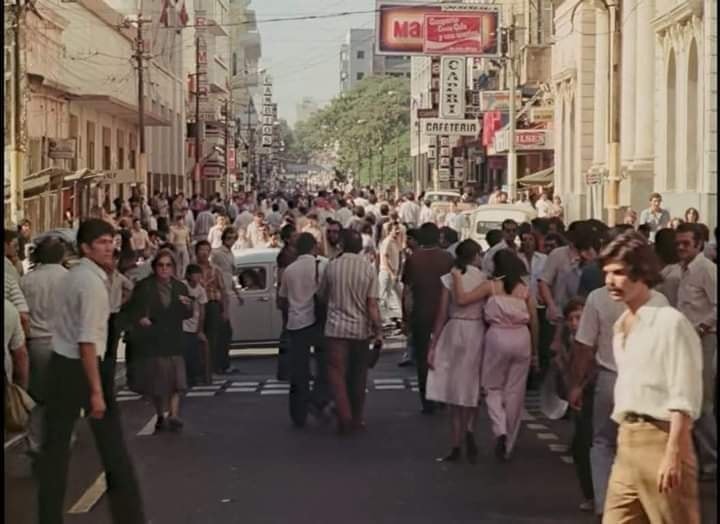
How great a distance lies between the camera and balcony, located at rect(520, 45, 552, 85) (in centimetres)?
5797

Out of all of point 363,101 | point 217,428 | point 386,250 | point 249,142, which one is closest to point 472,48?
point 386,250

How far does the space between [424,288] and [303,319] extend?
152cm

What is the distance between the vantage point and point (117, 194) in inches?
2486

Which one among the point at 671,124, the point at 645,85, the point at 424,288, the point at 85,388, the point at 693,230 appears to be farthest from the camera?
the point at 645,85

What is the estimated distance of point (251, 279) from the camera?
21891 mm

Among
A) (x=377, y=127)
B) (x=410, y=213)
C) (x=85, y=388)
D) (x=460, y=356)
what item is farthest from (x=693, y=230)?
(x=377, y=127)

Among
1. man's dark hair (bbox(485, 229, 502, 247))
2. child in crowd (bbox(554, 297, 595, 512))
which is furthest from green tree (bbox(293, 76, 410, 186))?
child in crowd (bbox(554, 297, 595, 512))

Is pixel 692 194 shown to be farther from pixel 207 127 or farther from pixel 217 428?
pixel 207 127

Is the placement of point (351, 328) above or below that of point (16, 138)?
below

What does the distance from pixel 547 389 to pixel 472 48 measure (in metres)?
45.4

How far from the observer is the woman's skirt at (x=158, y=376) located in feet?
46.0

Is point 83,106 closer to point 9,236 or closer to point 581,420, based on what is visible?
point 9,236

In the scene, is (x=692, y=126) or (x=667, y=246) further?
(x=692, y=126)

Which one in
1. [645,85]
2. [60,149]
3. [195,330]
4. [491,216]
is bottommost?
[195,330]
